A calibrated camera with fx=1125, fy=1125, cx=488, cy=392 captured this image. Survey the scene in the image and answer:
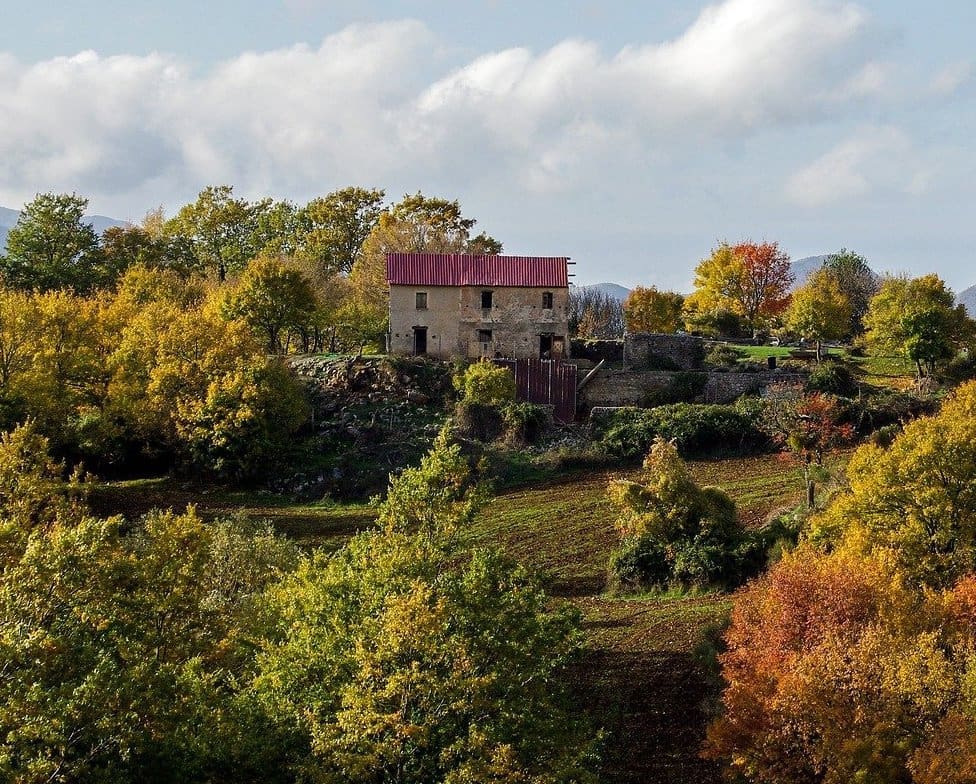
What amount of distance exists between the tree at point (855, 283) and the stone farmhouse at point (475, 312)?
28385 mm

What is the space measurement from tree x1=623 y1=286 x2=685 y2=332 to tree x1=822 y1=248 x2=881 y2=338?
12.7 m

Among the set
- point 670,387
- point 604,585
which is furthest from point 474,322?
point 604,585

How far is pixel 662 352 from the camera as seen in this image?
6400cm

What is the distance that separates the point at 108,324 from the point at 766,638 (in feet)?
132

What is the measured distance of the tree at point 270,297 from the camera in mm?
61375

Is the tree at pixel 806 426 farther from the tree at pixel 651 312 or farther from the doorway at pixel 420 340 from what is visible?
the tree at pixel 651 312

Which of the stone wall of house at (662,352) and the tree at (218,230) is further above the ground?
the tree at (218,230)

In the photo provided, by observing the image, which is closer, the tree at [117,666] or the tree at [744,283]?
the tree at [117,666]

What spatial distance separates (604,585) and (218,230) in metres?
52.9

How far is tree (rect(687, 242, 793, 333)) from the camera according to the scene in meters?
83.1

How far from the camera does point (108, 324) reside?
55250 millimetres

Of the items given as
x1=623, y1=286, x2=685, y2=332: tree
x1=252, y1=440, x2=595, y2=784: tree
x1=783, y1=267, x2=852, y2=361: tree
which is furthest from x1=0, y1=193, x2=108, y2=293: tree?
x1=252, y1=440, x2=595, y2=784: tree

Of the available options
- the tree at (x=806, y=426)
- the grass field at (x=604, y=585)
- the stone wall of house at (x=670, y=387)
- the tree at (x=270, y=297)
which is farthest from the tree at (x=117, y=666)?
the tree at (x=270, y=297)

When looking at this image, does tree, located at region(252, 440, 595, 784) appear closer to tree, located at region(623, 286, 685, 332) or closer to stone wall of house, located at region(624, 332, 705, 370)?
stone wall of house, located at region(624, 332, 705, 370)
